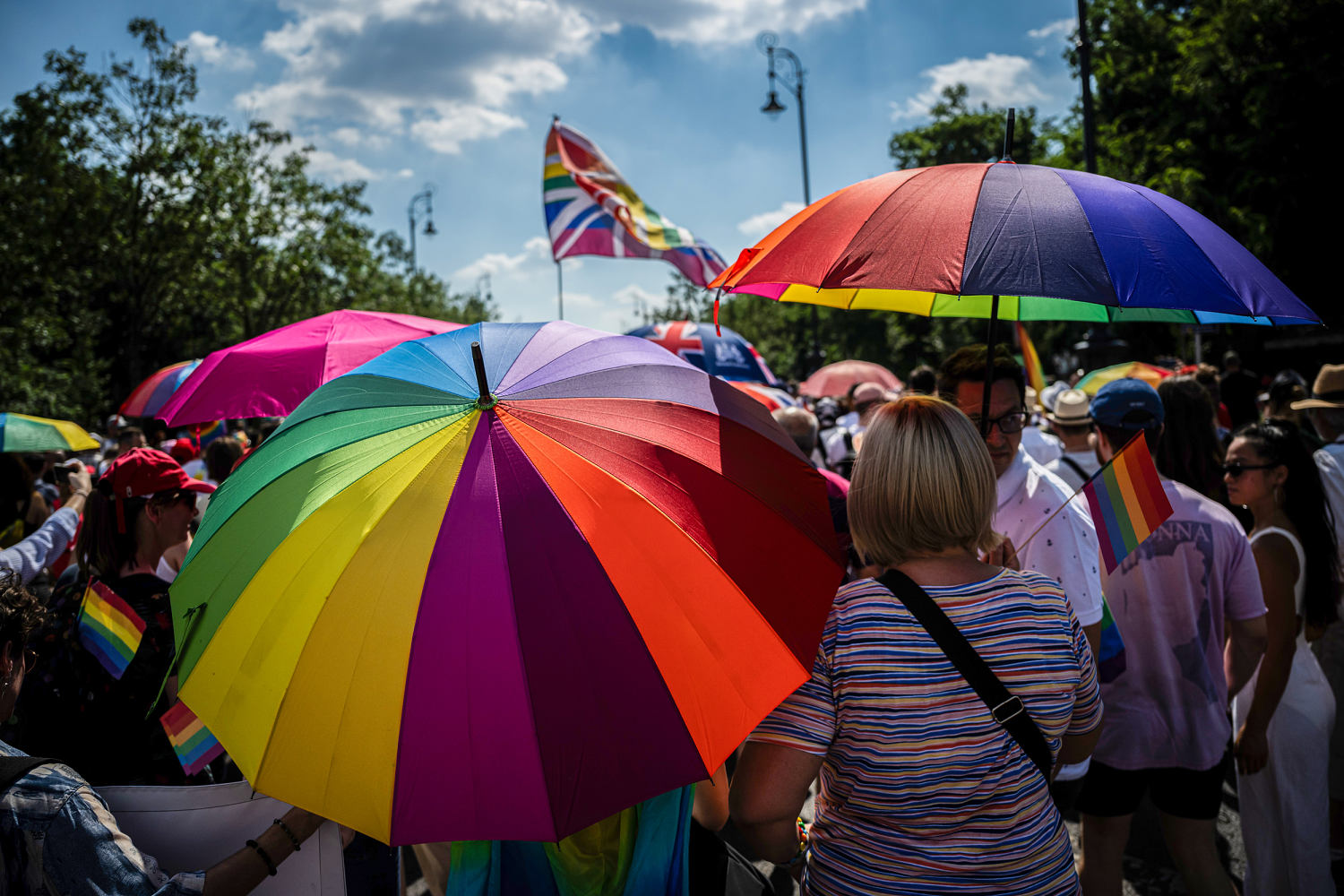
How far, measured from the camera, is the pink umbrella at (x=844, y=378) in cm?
1303

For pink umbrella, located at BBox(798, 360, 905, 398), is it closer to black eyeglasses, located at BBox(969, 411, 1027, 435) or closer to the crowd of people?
the crowd of people

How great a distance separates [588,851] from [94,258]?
18466 mm

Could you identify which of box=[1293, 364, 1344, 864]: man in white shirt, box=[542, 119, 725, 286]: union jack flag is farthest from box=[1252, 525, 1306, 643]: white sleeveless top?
box=[542, 119, 725, 286]: union jack flag

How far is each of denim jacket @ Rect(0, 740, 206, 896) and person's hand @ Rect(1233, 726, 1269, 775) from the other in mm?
3510

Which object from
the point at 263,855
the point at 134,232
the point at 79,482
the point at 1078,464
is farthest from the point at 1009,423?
the point at 134,232

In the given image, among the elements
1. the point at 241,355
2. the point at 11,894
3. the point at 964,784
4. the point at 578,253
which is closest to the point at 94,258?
the point at 578,253

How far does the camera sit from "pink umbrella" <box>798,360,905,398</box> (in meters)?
13.0

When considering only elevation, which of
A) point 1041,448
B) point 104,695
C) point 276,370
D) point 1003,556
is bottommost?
point 104,695

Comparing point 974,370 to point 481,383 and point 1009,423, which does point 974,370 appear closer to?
point 1009,423

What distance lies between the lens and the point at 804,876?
6.68 ft

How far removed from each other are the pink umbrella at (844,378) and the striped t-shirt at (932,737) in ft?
36.4

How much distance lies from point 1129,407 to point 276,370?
3515 mm

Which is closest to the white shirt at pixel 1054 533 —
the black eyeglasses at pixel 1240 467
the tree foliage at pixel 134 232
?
the black eyeglasses at pixel 1240 467

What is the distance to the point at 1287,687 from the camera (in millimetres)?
3350
